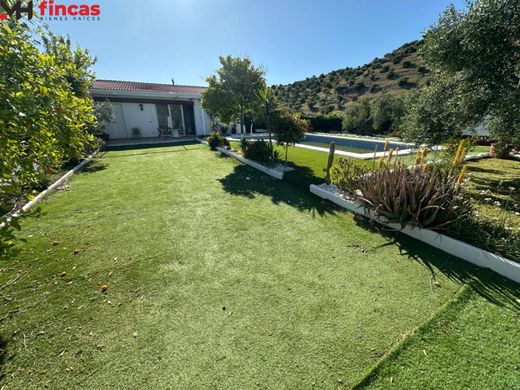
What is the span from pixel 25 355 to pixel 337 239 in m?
4.84

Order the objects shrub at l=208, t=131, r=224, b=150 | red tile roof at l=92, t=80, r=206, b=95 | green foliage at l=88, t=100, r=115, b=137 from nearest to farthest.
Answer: green foliage at l=88, t=100, r=115, b=137
shrub at l=208, t=131, r=224, b=150
red tile roof at l=92, t=80, r=206, b=95

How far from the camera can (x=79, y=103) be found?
249 centimetres

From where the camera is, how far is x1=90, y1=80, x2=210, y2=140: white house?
1948 cm

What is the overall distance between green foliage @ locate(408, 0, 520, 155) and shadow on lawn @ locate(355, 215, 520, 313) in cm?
426

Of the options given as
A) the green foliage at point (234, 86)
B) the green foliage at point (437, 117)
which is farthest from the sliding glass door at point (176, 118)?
the green foliage at point (437, 117)

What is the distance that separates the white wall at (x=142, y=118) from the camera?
2048 centimetres

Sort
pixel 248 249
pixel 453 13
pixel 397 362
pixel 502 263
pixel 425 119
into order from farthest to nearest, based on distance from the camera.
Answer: pixel 425 119, pixel 453 13, pixel 248 249, pixel 502 263, pixel 397 362

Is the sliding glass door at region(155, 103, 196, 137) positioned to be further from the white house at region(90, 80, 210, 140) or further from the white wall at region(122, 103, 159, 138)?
the white wall at region(122, 103, 159, 138)

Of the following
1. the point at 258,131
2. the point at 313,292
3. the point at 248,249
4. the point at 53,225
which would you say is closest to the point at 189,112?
the point at 258,131

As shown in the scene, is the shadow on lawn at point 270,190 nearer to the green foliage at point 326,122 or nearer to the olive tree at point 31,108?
the olive tree at point 31,108

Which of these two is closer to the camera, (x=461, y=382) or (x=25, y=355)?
(x=461, y=382)

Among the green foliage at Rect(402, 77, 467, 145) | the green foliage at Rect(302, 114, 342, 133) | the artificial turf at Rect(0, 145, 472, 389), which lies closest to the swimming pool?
the green foliage at Rect(402, 77, 467, 145)

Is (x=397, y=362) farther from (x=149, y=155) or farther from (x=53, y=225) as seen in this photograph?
(x=149, y=155)

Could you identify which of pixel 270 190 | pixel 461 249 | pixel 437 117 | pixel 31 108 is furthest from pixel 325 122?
pixel 31 108
